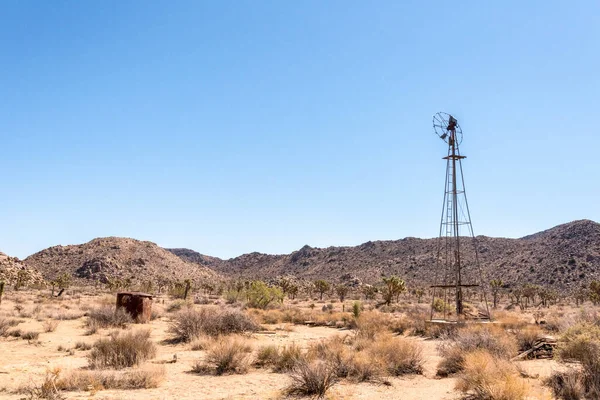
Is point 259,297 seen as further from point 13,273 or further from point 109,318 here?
point 13,273

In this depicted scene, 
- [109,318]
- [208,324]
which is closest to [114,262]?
[109,318]

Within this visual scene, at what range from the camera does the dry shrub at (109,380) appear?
1026 cm

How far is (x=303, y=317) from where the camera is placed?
102 feet

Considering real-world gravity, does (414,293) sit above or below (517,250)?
below

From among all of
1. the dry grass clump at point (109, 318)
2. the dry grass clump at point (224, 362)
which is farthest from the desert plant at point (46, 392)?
the dry grass clump at point (109, 318)

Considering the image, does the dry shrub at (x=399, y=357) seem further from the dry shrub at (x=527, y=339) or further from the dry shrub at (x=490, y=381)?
the dry shrub at (x=527, y=339)

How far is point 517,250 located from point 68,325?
269 ft

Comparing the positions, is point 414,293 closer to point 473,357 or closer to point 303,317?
point 303,317

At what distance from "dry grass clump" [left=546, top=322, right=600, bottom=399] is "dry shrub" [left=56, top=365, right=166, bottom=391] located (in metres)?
8.91

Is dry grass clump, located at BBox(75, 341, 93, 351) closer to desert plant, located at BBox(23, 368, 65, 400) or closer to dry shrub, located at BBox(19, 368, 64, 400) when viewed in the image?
dry shrub, located at BBox(19, 368, 64, 400)

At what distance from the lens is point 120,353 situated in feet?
43.5

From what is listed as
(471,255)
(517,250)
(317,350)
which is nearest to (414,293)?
(471,255)

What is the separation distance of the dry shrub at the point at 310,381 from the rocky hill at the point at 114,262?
74278 mm

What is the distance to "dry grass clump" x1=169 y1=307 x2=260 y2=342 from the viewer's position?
19.3 metres
